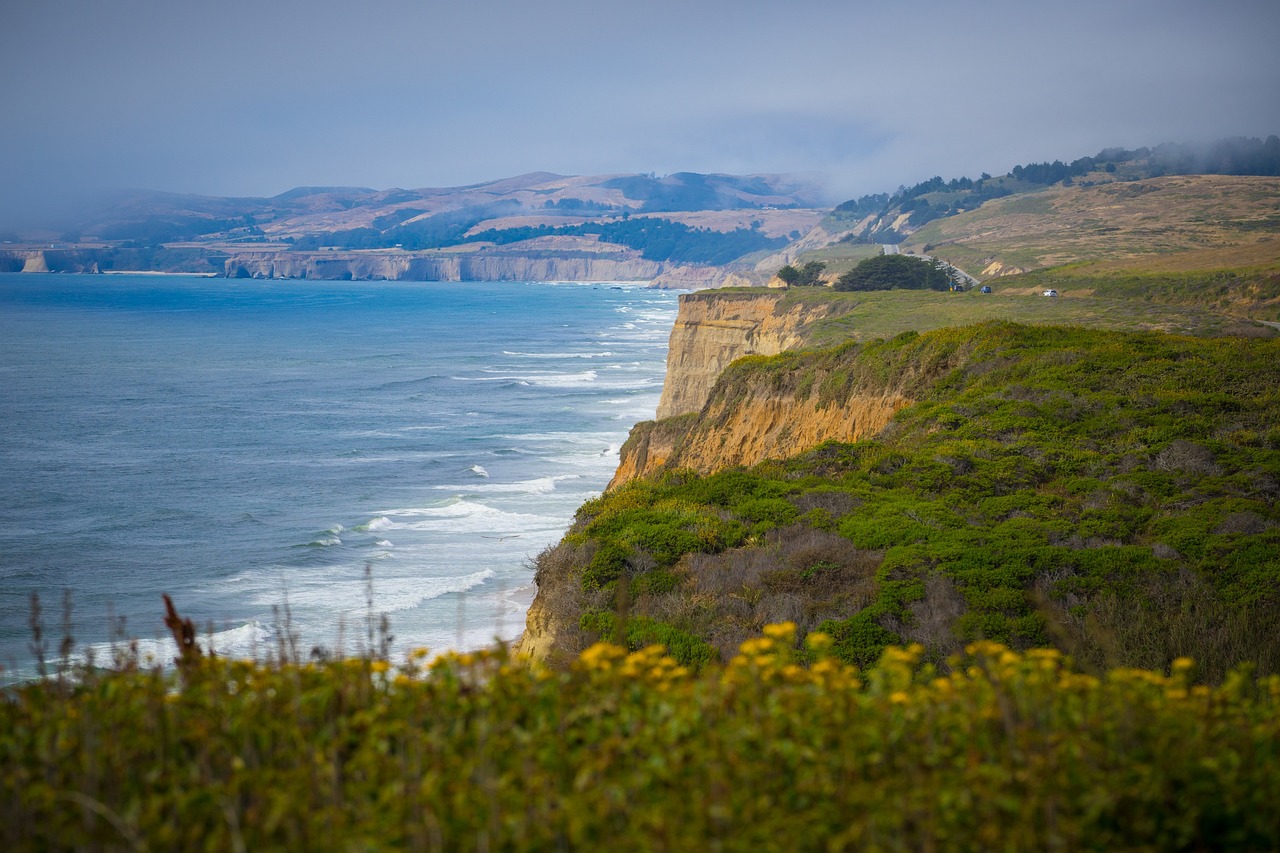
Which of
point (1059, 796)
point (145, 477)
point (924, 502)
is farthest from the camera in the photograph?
point (145, 477)

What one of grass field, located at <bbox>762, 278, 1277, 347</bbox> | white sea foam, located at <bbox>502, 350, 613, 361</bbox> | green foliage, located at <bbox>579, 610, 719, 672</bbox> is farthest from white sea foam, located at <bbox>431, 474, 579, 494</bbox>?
white sea foam, located at <bbox>502, 350, 613, 361</bbox>

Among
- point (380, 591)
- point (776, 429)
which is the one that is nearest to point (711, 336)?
point (776, 429)

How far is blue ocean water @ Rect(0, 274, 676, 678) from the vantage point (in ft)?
86.7

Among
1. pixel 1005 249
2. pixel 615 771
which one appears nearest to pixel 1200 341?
pixel 615 771

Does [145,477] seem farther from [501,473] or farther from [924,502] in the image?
[924,502]

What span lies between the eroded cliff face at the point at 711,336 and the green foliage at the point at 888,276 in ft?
31.6

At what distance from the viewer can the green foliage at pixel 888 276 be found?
6325cm

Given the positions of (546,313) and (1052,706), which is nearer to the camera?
(1052,706)

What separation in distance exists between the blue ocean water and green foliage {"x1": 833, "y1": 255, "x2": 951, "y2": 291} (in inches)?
602

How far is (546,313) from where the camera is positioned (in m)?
159

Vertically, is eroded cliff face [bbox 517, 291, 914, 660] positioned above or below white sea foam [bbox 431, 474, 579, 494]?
above

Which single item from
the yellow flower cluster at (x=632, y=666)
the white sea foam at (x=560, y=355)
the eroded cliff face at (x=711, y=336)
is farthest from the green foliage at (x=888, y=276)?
the yellow flower cluster at (x=632, y=666)

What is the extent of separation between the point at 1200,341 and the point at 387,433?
1599 inches

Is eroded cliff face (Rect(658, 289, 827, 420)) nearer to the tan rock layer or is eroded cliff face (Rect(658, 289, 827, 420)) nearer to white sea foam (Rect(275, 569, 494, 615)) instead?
the tan rock layer
